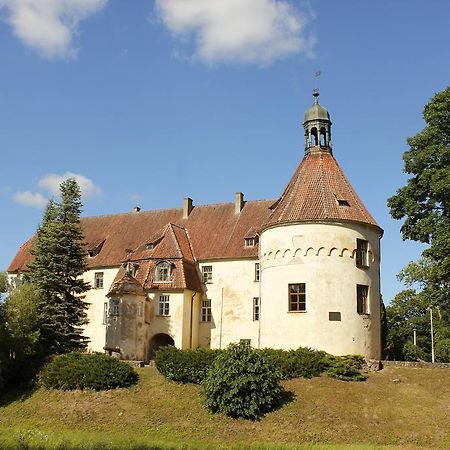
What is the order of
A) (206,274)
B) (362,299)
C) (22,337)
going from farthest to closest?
→ (206,274)
(362,299)
(22,337)

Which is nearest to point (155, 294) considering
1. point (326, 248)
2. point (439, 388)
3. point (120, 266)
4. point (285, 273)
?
point (120, 266)

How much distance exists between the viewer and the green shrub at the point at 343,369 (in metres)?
30.7

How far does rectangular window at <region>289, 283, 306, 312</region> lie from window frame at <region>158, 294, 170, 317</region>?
969 cm

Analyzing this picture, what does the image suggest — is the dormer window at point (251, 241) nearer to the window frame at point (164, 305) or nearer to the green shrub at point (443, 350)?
the window frame at point (164, 305)

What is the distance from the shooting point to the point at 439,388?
29094 mm

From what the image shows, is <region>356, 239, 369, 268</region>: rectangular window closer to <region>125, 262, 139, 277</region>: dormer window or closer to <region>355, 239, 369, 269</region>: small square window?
<region>355, 239, 369, 269</region>: small square window

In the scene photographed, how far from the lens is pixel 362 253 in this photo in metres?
35.6

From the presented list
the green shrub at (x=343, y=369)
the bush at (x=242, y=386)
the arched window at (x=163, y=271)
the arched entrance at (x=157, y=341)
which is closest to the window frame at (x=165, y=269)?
the arched window at (x=163, y=271)

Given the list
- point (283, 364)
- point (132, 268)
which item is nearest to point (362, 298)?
point (283, 364)

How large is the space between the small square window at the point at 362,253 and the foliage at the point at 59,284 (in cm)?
1681

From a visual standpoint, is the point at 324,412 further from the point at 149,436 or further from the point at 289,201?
the point at 289,201

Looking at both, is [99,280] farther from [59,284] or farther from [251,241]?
[251,241]

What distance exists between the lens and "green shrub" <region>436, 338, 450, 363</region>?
52.1 meters

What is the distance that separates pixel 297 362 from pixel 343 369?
2.31m
